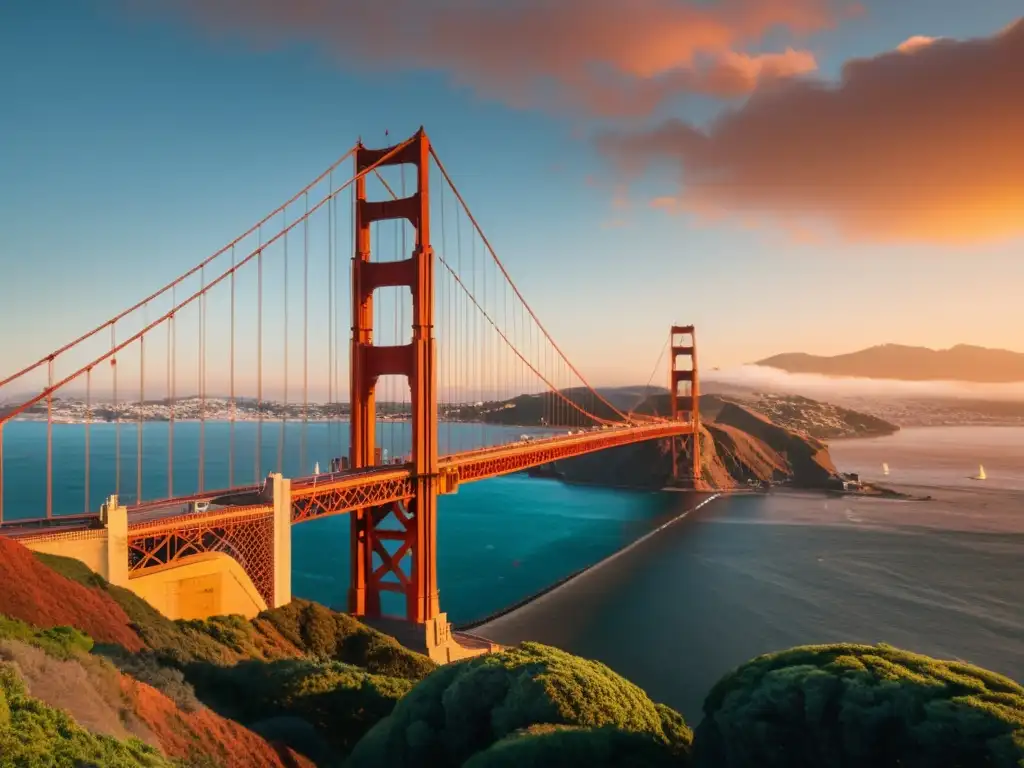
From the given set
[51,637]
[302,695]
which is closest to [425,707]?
[302,695]

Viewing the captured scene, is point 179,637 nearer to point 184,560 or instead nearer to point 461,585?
point 184,560

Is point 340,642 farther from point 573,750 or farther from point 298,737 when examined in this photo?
point 573,750

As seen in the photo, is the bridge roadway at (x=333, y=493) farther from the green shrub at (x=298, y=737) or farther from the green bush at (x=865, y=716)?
the green bush at (x=865, y=716)

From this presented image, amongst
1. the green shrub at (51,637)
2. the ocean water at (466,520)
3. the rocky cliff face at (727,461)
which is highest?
the green shrub at (51,637)

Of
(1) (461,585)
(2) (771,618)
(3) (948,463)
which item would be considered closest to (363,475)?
(1) (461,585)

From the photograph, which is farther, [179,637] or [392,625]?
[392,625]

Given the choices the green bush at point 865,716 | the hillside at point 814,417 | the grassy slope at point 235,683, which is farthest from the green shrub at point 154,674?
the hillside at point 814,417

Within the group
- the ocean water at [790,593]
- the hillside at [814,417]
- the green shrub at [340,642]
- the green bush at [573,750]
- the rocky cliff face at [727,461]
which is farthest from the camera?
the hillside at [814,417]
